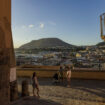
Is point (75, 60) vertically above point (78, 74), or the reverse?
point (75, 60)

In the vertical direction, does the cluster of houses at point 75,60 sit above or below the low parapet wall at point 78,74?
above

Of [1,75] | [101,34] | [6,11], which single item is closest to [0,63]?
[1,75]

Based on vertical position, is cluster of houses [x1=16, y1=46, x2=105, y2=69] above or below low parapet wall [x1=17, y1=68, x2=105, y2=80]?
above

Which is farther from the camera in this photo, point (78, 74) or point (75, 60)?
point (75, 60)

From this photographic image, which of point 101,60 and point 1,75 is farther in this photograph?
point 101,60

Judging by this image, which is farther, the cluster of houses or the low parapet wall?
the cluster of houses

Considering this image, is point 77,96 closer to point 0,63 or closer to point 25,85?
point 25,85

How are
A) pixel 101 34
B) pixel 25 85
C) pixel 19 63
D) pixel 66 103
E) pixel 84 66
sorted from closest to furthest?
pixel 66 103 → pixel 25 85 → pixel 101 34 → pixel 84 66 → pixel 19 63

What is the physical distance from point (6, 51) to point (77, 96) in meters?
5.44

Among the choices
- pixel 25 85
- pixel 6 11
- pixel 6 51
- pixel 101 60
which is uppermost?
pixel 6 11

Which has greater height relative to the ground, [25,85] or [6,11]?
[6,11]

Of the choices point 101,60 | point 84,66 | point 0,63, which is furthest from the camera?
point 84,66

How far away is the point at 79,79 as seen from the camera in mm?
12359

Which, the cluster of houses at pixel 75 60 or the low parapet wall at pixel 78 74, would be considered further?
the cluster of houses at pixel 75 60
